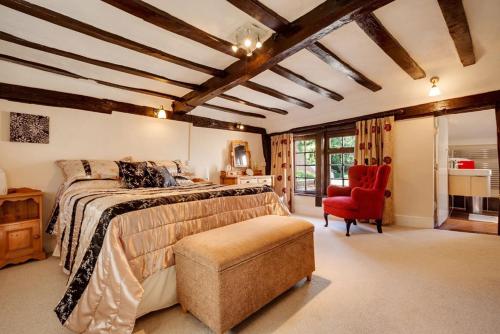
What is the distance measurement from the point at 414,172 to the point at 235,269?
11.8 ft

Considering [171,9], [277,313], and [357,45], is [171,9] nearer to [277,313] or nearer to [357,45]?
[357,45]

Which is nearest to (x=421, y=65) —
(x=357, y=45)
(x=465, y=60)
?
(x=465, y=60)

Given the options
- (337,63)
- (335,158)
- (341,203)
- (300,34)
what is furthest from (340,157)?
(300,34)

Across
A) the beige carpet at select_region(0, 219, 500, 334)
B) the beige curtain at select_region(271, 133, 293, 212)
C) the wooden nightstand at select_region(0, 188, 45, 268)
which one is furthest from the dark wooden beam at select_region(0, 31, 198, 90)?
the beige curtain at select_region(271, 133, 293, 212)

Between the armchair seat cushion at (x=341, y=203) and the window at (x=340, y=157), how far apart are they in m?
1.01

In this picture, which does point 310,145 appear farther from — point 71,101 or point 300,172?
point 71,101

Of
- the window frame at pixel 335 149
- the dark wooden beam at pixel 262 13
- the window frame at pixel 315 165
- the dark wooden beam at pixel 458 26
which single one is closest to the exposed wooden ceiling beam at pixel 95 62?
the dark wooden beam at pixel 262 13

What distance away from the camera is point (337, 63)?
2.80m

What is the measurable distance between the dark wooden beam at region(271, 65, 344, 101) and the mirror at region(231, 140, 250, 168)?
216 centimetres

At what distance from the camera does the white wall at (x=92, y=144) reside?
2.75 metres

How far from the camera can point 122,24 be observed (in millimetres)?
2047

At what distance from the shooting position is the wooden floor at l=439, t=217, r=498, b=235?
339 centimetres

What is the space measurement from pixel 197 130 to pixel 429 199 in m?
4.14

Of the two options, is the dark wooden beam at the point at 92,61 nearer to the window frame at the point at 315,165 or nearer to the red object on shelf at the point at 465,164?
the window frame at the point at 315,165
